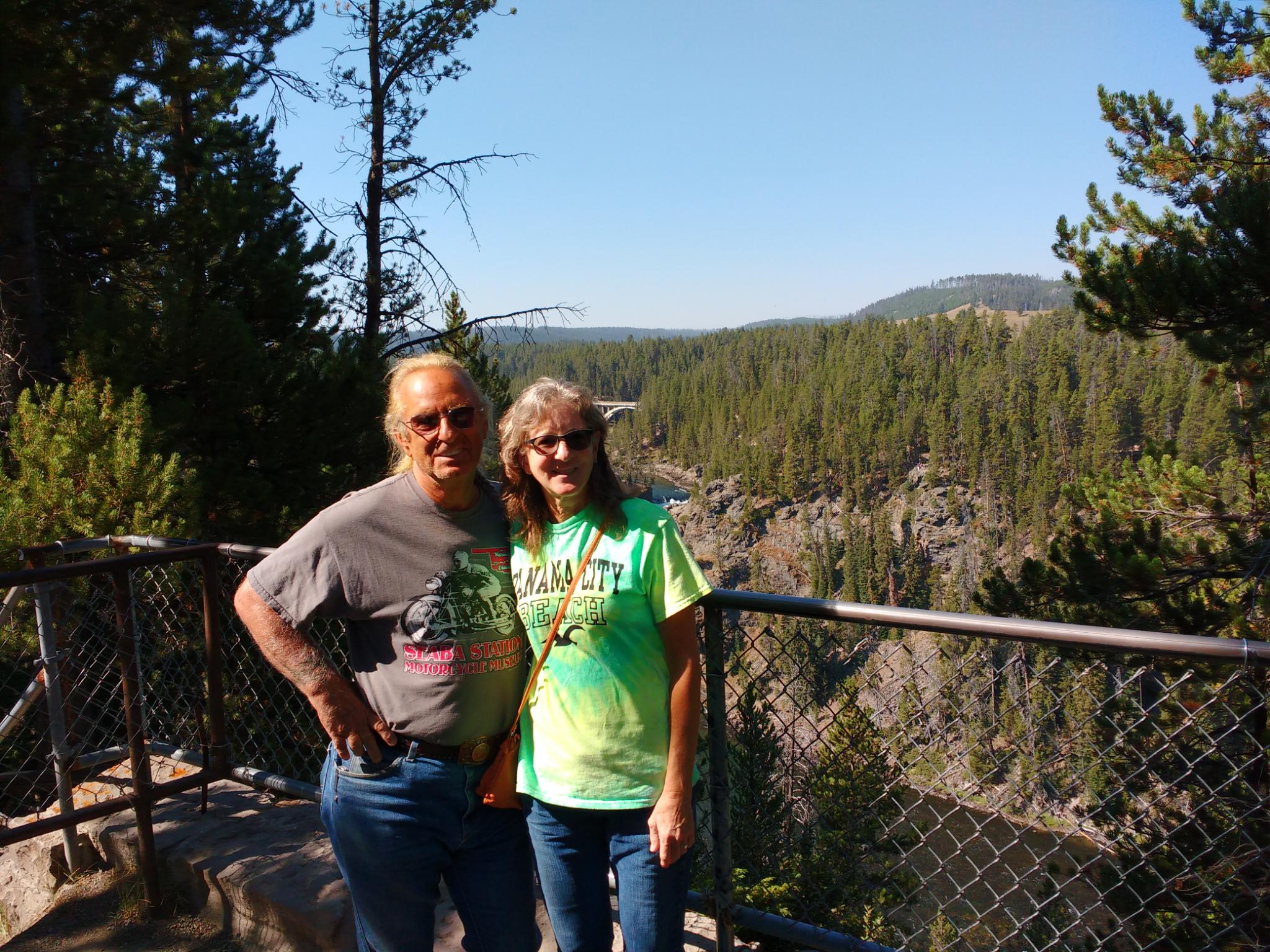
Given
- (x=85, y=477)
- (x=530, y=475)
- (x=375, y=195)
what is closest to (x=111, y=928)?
(x=530, y=475)

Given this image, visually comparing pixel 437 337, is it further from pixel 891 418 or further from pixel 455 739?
pixel 891 418

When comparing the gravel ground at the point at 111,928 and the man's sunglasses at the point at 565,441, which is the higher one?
the man's sunglasses at the point at 565,441

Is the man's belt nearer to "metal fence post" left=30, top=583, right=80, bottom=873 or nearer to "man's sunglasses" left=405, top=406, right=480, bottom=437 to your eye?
"man's sunglasses" left=405, top=406, right=480, bottom=437

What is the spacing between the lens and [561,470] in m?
1.84

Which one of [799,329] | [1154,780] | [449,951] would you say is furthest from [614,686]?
[799,329]

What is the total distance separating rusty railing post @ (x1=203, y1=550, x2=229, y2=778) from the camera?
295 cm

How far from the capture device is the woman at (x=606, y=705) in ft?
5.77

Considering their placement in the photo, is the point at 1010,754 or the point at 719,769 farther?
the point at 719,769

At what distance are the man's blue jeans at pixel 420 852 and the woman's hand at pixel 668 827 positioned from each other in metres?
0.39

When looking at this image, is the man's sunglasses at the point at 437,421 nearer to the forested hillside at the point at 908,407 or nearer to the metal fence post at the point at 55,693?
the metal fence post at the point at 55,693

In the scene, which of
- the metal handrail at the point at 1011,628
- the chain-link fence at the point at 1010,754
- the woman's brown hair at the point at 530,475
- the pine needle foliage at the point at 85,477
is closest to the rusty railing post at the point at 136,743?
the woman's brown hair at the point at 530,475

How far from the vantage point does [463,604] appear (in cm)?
187

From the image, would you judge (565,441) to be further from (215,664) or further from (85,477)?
(85,477)

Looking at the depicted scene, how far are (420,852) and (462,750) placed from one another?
0.74ft
